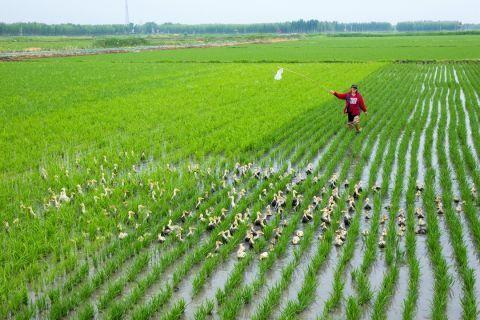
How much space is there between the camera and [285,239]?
5828mm

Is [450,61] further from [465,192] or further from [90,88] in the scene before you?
[465,192]

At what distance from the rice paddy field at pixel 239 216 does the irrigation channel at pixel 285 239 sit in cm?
2

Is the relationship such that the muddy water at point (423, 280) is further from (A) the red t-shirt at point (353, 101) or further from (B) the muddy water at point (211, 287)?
(A) the red t-shirt at point (353, 101)

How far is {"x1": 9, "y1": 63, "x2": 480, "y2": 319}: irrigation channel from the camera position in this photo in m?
4.51

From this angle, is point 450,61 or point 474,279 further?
point 450,61

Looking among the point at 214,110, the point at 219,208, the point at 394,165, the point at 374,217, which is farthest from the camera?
the point at 214,110

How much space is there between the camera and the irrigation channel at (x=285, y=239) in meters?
4.51

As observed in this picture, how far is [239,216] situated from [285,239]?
966mm

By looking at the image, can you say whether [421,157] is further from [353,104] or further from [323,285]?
[323,285]

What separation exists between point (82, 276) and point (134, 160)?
4.85 metres

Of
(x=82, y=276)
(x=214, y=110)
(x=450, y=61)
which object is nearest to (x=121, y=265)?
(x=82, y=276)

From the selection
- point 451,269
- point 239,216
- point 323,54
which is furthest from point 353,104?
point 323,54

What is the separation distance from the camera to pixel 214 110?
51.5 feet

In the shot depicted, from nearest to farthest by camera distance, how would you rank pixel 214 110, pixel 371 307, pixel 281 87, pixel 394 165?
1. pixel 371 307
2. pixel 394 165
3. pixel 214 110
4. pixel 281 87
